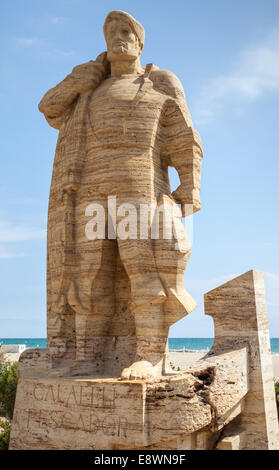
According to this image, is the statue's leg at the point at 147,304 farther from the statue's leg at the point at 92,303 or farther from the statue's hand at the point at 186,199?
the statue's hand at the point at 186,199

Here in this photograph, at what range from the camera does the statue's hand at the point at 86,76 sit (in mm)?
6496

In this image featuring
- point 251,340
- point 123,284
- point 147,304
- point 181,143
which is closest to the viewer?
point 147,304

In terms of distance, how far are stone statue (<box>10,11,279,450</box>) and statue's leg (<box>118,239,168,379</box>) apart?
1cm

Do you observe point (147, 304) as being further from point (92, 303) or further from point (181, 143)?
point (181, 143)

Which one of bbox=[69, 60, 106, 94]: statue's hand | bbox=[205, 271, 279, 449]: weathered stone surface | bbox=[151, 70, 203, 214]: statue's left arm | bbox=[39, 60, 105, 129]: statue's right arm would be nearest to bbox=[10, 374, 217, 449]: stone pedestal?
bbox=[205, 271, 279, 449]: weathered stone surface

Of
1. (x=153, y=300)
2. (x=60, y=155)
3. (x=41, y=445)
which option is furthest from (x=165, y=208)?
(x=41, y=445)

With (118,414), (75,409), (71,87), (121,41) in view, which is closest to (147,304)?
(118,414)

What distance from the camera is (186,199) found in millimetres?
5988

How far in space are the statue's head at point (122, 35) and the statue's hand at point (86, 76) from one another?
25 cm

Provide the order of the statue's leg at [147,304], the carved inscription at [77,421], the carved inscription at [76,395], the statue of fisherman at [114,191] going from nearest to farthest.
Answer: the carved inscription at [77,421] < the carved inscription at [76,395] < the statue's leg at [147,304] < the statue of fisherman at [114,191]

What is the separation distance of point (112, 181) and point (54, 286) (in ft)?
5.43

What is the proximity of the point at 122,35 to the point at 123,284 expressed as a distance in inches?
137

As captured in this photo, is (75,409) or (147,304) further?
(147,304)

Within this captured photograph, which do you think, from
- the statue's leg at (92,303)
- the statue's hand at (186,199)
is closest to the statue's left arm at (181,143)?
the statue's hand at (186,199)
